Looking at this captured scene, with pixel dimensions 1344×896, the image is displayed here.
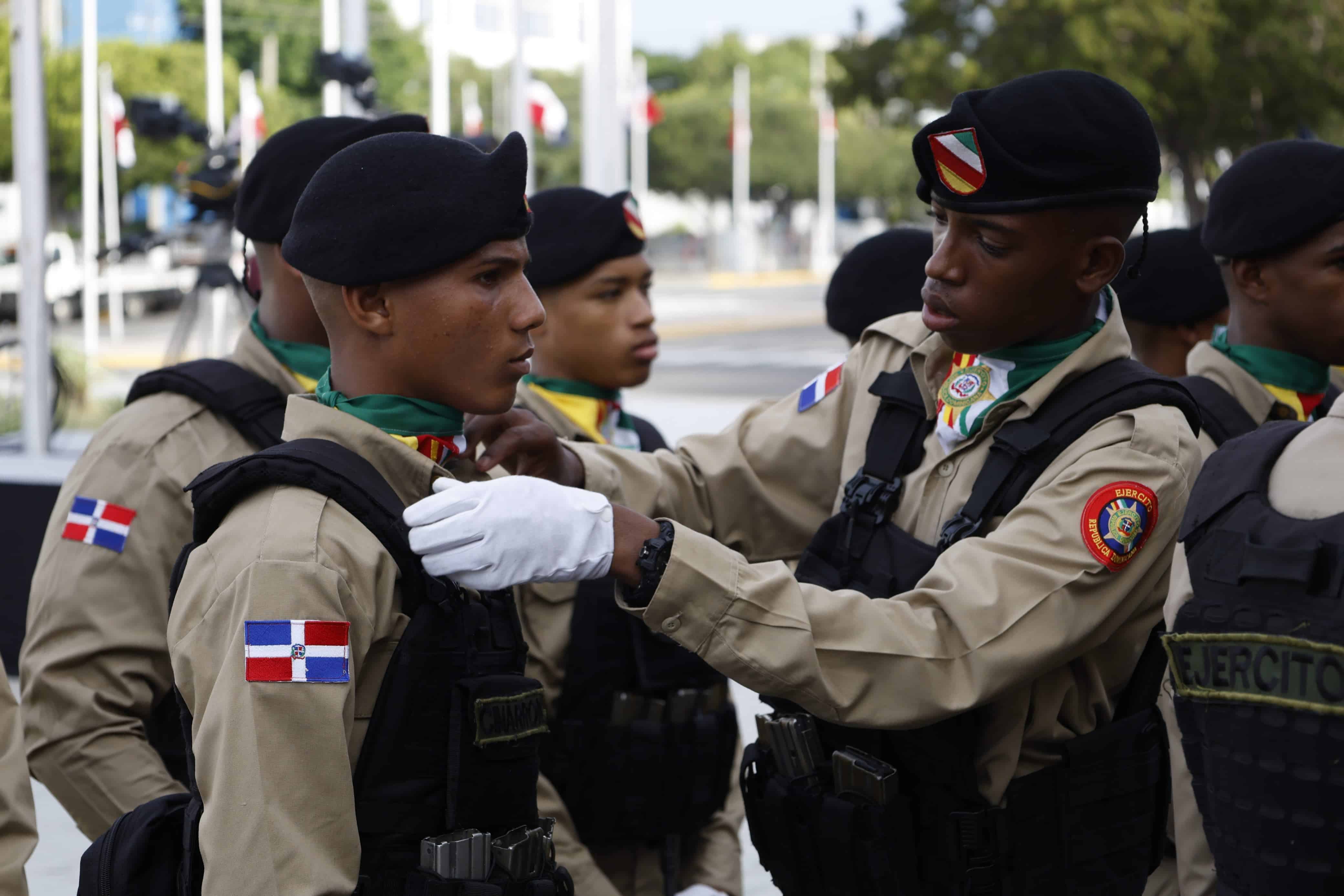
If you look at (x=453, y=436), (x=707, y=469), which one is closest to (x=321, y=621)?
(x=453, y=436)

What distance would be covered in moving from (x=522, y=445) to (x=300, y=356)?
0.68m

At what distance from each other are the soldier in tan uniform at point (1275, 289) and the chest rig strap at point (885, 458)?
0.55 metres

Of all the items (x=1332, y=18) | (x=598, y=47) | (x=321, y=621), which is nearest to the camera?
(x=321, y=621)

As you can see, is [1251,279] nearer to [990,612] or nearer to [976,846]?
[990,612]

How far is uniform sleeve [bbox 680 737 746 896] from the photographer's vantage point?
3.43 metres

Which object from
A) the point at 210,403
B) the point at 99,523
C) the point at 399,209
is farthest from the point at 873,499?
the point at 99,523

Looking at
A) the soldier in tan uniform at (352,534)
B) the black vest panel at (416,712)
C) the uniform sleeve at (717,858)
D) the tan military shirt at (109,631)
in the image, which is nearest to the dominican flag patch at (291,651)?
the soldier in tan uniform at (352,534)

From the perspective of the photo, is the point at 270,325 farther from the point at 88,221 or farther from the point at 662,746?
the point at 88,221

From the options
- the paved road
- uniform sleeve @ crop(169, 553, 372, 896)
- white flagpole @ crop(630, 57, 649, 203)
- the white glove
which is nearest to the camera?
uniform sleeve @ crop(169, 553, 372, 896)

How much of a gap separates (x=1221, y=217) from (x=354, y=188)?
1905 mm

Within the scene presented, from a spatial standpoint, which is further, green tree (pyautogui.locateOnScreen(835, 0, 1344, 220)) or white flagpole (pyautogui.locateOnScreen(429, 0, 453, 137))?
green tree (pyautogui.locateOnScreen(835, 0, 1344, 220))

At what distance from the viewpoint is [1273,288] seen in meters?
3.15

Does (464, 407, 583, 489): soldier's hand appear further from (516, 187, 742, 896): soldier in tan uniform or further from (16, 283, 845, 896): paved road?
(16, 283, 845, 896): paved road

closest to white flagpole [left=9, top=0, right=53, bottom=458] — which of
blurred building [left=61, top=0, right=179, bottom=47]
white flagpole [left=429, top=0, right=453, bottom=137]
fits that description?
white flagpole [left=429, top=0, right=453, bottom=137]
